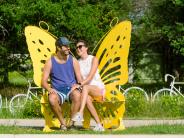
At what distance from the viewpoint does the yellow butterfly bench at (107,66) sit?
11039 mm

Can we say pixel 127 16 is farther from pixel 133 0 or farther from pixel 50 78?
pixel 50 78

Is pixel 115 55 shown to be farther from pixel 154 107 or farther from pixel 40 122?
pixel 154 107

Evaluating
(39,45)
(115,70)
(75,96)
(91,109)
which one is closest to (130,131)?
(91,109)

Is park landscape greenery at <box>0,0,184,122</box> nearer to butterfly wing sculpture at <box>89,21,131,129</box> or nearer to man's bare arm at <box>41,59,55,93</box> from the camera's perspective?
butterfly wing sculpture at <box>89,21,131,129</box>

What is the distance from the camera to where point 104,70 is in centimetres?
1201

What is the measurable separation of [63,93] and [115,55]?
1.49 meters

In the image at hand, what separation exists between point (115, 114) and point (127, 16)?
17.4m

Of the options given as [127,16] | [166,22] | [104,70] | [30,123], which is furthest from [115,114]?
[127,16]

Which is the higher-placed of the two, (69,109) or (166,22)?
(166,22)

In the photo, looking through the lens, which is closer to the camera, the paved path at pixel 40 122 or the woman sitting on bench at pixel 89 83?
the woman sitting on bench at pixel 89 83

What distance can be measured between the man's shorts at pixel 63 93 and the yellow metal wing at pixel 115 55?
944mm

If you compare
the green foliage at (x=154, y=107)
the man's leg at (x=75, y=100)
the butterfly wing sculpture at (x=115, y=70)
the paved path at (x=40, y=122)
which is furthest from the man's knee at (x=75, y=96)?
the green foliage at (x=154, y=107)

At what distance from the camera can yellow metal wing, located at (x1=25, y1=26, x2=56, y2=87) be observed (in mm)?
11562

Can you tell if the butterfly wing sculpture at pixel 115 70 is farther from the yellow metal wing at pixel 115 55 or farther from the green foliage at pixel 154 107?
the green foliage at pixel 154 107
